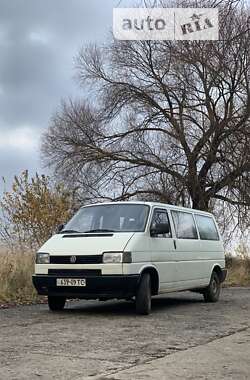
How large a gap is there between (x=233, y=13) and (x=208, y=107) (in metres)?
20.7

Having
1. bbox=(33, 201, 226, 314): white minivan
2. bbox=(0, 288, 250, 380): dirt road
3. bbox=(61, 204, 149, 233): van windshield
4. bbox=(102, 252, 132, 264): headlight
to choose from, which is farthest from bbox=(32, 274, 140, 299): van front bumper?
bbox=(61, 204, 149, 233): van windshield

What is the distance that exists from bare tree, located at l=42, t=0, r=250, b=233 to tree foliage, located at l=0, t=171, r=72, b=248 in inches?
156

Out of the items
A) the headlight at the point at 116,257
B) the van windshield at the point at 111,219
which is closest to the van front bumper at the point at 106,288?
the headlight at the point at 116,257

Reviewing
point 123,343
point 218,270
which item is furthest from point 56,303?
point 218,270

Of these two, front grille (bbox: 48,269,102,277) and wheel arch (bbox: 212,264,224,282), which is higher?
front grille (bbox: 48,269,102,277)

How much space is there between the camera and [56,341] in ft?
26.7

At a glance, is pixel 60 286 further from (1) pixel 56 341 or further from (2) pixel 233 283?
(2) pixel 233 283

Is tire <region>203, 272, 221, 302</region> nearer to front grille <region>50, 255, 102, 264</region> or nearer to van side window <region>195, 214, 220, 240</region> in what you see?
van side window <region>195, 214, 220, 240</region>

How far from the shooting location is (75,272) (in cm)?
1083

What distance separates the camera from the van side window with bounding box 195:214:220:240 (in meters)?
14.3

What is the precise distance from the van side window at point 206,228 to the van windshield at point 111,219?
268cm

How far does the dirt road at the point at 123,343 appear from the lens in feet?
21.5

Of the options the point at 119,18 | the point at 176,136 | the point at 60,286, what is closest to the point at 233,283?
the point at 176,136

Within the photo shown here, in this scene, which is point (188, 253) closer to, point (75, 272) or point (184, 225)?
point (184, 225)
